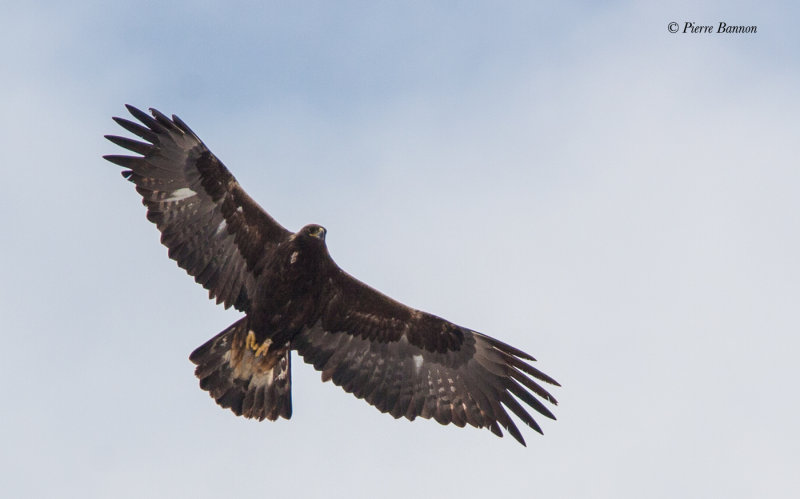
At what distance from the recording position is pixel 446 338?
605 inches

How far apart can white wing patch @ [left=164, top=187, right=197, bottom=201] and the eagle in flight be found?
0.01m

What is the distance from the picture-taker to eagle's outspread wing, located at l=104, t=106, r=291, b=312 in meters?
14.4

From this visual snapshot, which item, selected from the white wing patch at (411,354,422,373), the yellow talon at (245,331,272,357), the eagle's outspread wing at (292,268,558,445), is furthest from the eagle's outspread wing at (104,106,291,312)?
the white wing patch at (411,354,422,373)

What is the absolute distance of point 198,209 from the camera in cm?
1463

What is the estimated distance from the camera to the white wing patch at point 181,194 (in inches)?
571

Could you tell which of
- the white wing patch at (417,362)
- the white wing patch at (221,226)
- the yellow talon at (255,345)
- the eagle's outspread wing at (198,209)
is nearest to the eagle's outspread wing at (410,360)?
the white wing patch at (417,362)

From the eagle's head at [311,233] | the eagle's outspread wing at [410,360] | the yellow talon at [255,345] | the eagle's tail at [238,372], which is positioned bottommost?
the eagle's tail at [238,372]

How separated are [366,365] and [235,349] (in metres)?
1.62

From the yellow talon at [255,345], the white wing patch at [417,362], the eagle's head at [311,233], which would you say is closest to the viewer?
the eagle's head at [311,233]

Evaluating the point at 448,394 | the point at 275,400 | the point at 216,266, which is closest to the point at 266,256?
the point at 216,266

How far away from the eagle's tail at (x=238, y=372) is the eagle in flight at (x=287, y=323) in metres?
0.01

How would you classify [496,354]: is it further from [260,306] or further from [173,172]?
[173,172]

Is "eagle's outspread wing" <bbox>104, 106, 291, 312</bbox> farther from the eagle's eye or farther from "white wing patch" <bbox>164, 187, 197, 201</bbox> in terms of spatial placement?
the eagle's eye

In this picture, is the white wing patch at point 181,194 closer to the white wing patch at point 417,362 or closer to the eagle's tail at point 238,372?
the eagle's tail at point 238,372
